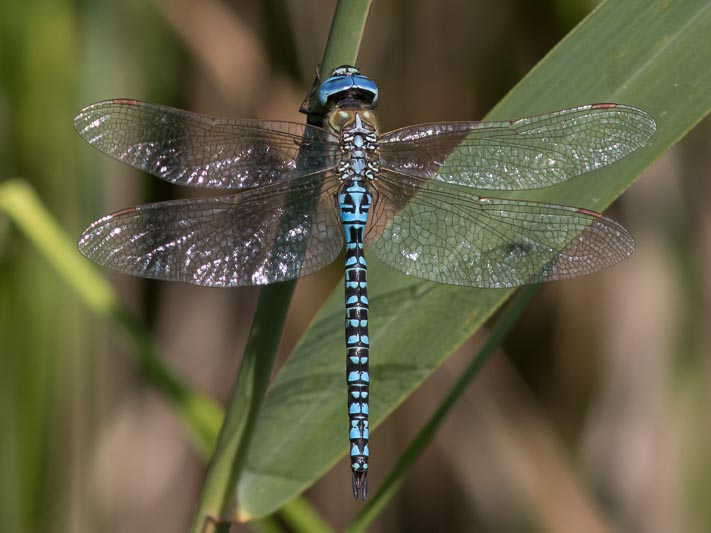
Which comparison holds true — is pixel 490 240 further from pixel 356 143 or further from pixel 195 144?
pixel 195 144

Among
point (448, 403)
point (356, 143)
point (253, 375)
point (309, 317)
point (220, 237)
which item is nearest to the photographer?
point (253, 375)

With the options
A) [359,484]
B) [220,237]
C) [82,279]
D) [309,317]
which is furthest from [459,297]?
[309,317]

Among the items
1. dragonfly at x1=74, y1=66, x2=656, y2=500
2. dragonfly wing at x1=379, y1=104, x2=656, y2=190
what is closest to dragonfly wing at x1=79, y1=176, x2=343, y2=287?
dragonfly at x1=74, y1=66, x2=656, y2=500

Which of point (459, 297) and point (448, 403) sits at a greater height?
point (459, 297)

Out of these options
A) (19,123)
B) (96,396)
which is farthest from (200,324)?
(19,123)

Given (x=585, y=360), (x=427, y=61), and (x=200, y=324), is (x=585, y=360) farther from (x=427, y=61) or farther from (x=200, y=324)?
(x=200, y=324)

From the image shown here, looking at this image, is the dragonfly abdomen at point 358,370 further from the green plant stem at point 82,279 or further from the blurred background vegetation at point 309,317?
the blurred background vegetation at point 309,317

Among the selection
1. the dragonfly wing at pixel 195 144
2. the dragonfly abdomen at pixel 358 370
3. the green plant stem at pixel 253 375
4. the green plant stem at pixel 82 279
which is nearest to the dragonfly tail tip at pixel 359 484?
the dragonfly abdomen at pixel 358 370
